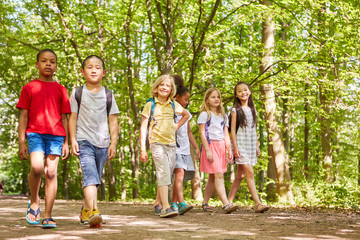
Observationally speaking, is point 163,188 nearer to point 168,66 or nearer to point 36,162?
point 36,162

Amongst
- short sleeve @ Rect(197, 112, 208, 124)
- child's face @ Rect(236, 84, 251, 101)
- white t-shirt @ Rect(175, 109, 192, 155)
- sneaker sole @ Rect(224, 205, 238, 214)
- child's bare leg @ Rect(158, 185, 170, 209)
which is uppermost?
child's face @ Rect(236, 84, 251, 101)

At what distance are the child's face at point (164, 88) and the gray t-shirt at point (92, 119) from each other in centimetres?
105

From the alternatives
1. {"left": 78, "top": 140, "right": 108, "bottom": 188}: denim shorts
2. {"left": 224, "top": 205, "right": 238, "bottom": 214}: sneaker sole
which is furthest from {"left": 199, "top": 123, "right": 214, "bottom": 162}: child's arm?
{"left": 78, "top": 140, "right": 108, "bottom": 188}: denim shorts

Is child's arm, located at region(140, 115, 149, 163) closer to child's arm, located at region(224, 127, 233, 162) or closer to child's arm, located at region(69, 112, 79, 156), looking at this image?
child's arm, located at region(69, 112, 79, 156)

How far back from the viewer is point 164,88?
6043mm

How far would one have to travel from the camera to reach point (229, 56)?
13922 millimetres

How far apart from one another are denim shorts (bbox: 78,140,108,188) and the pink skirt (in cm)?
231

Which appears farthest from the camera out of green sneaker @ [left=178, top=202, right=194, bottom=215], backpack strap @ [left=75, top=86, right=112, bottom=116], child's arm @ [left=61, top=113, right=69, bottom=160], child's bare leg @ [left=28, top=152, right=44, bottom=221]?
green sneaker @ [left=178, top=202, right=194, bottom=215]

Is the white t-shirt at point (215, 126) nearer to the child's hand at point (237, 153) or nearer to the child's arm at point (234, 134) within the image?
the child's arm at point (234, 134)

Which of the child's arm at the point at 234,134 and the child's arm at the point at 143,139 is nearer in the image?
the child's arm at the point at 143,139

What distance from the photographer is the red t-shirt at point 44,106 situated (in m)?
4.91

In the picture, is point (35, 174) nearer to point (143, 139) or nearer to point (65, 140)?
point (65, 140)

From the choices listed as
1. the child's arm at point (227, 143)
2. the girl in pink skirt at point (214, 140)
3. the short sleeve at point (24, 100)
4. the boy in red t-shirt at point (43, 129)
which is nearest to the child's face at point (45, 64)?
the boy in red t-shirt at point (43, 129)

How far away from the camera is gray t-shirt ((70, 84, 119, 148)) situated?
5.09 metres
